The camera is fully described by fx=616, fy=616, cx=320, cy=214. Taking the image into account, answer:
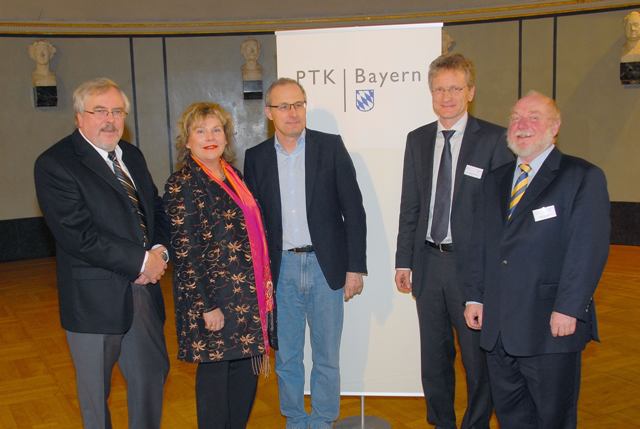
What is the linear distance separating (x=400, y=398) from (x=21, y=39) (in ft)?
22.0

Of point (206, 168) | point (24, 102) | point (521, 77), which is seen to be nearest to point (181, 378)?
point (206, 168)

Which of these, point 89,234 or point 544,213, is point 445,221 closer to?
point 544,213

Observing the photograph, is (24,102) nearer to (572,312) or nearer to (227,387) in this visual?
(227,387)

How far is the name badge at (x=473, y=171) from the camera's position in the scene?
8.42ft

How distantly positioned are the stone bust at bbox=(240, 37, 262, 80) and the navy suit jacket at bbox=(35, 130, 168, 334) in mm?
6167

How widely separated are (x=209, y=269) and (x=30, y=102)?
6.50 m

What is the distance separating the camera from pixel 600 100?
7473 millimetres

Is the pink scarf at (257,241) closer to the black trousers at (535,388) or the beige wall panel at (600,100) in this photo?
the black trousers at (535,388)

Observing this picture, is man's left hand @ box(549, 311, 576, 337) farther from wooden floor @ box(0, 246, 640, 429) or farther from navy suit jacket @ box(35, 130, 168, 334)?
navy suit jacket @ box(35, 130, 168, 334)

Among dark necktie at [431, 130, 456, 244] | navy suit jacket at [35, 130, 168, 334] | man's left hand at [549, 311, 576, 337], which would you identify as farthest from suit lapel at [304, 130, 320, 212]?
man's left hand at [549, 311, 576, 337]

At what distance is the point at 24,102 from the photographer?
7797 mm

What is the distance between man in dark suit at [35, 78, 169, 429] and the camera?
2217 mm

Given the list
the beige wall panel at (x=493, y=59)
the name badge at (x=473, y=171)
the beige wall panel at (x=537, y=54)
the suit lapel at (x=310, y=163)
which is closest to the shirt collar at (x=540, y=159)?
the name badge at (x=473, y=171)

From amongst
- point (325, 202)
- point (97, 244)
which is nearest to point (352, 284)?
point (325, 202)
